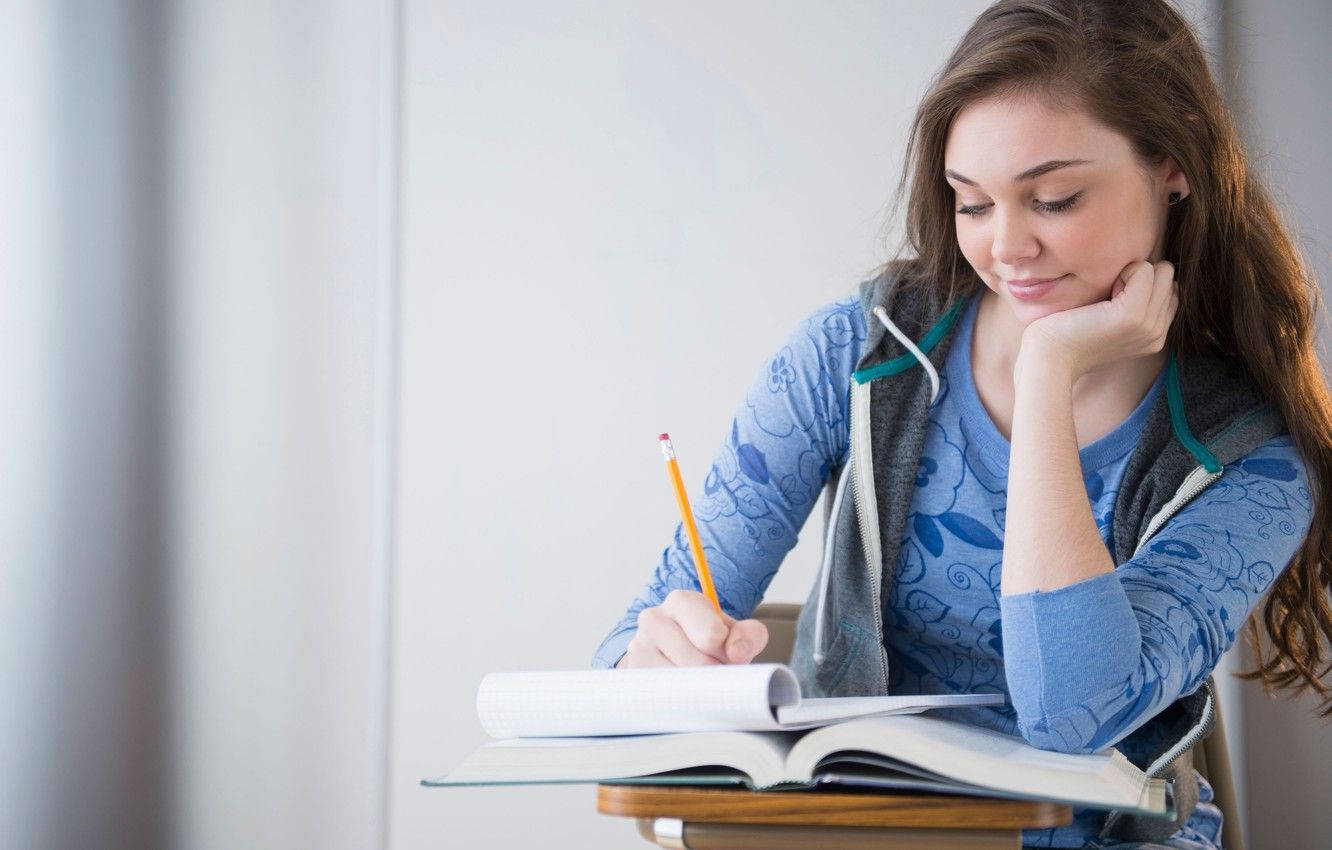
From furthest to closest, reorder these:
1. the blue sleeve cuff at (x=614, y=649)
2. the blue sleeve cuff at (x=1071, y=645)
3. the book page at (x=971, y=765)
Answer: the blue sleeve cuff at (x=614, y=649)
the blue sleeve cuff at (x=1071, y=645)
the book page at (x=971, y=765)

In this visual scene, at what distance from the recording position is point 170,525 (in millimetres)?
1713

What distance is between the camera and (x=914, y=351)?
3.72 feet

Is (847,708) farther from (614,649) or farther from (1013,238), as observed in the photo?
(1013,238)

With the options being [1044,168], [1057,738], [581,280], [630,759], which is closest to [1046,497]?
[1057,738]

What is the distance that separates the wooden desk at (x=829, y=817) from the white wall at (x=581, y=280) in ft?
3.89

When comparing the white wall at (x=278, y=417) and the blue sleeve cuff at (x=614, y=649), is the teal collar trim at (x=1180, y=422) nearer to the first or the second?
the blue sleeve cuff at (x=614, y=649)

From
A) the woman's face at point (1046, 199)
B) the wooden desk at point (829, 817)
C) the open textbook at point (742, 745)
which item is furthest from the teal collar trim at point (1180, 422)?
the wooden desk at point (829, 817)

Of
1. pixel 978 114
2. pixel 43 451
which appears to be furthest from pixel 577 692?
pixel 43 451

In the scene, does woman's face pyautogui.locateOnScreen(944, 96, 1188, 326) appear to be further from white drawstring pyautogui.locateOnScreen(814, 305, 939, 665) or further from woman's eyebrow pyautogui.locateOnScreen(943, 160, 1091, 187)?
white drawstring pyautogui.locateOnScreen(814, 305, 939, 665)

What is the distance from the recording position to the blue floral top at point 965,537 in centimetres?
93

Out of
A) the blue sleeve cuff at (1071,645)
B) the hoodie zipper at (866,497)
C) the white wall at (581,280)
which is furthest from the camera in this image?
the white wall at (581,280)

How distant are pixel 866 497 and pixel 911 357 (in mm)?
148

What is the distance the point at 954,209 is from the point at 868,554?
0.35 metres

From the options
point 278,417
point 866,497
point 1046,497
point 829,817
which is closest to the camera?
point 829,817
